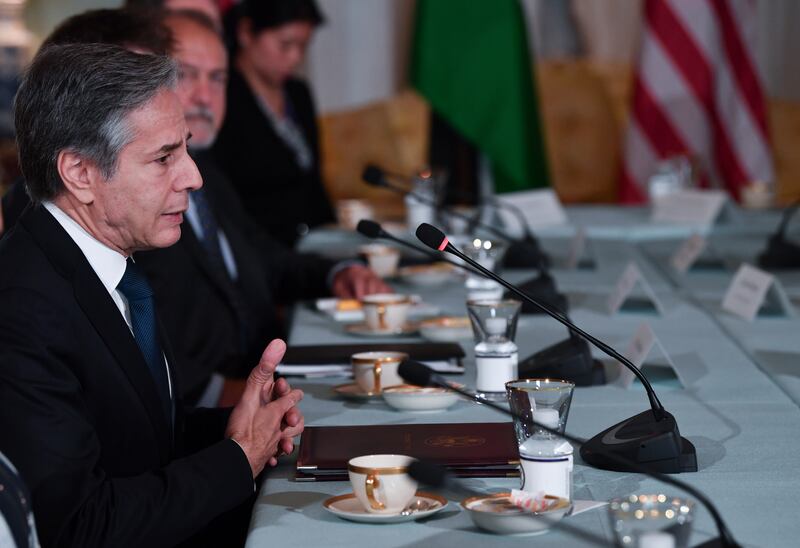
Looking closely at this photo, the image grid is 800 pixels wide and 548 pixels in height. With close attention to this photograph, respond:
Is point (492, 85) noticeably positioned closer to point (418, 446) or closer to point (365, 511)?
point (418, 446)

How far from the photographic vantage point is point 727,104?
6.15 metres

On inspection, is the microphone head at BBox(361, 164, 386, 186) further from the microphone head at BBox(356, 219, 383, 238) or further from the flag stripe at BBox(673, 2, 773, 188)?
the flag stripe at BBox(673, 2, 773, 188)

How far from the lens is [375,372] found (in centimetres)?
182

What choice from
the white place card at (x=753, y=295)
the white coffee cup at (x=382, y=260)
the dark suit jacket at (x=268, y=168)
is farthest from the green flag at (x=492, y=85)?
the white place card at (x=753, y=295)

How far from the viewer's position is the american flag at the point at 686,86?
243 inches

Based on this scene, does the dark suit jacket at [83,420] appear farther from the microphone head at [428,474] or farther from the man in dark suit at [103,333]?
the microphone head at [428,474]

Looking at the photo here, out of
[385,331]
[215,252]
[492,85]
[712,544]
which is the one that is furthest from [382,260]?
[492,85]

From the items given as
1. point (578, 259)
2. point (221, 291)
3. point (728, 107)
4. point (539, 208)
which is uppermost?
point (221, 291)

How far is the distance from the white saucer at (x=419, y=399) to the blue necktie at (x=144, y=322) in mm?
317

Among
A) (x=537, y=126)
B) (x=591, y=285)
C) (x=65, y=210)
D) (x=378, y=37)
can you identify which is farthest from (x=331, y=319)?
(x=378, y=37)

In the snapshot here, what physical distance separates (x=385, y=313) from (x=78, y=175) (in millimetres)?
981

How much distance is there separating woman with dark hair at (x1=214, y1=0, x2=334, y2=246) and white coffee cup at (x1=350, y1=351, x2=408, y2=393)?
2.93 meters

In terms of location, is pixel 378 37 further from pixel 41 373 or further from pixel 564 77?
pixel 41 373

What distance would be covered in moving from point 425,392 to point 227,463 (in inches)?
14.4
